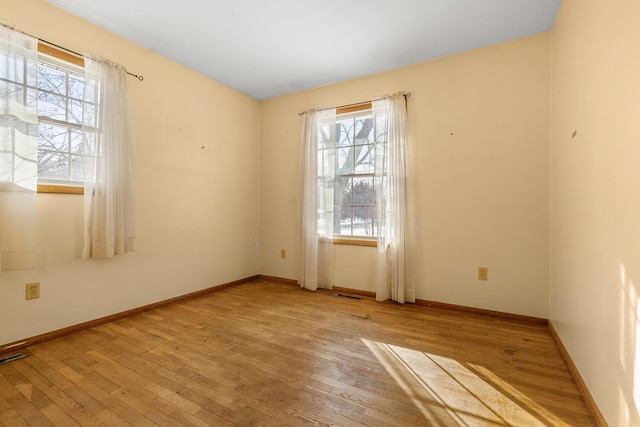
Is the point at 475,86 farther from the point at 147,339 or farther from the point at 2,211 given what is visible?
the point at 2,211

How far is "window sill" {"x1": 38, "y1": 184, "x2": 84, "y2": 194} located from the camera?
2.12 metres

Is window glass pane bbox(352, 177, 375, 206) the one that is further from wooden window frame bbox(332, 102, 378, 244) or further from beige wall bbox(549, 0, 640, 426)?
beige wall bbox(549, 0, 640, 426)

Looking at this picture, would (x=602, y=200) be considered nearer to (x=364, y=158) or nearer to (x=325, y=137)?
(x=364, y=158)

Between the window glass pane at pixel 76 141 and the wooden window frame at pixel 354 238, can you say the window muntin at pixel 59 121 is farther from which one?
the wooden window frame at pixel 354 238

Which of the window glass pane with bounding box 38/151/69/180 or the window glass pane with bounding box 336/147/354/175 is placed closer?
the window glass pane with bounding box 38/151/69/180

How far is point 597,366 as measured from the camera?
1.39 metres

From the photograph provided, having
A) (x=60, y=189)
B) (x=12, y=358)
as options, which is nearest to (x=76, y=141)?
(x=60, y=189)

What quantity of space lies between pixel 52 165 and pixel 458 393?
3.21 m

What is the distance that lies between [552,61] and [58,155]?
4150 millimetres

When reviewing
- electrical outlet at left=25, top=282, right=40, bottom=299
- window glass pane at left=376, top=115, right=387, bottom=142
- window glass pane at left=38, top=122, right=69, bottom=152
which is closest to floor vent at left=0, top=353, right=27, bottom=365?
electrical outlet at left=25, top=282, right=40, bottom=299

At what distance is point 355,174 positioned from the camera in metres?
3.43

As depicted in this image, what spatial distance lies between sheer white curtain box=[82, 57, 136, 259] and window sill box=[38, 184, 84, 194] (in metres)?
0.10

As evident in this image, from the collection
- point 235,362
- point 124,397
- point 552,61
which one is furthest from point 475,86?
point 124,397

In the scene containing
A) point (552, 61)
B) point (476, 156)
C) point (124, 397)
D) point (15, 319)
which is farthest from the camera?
point (476, 156)
